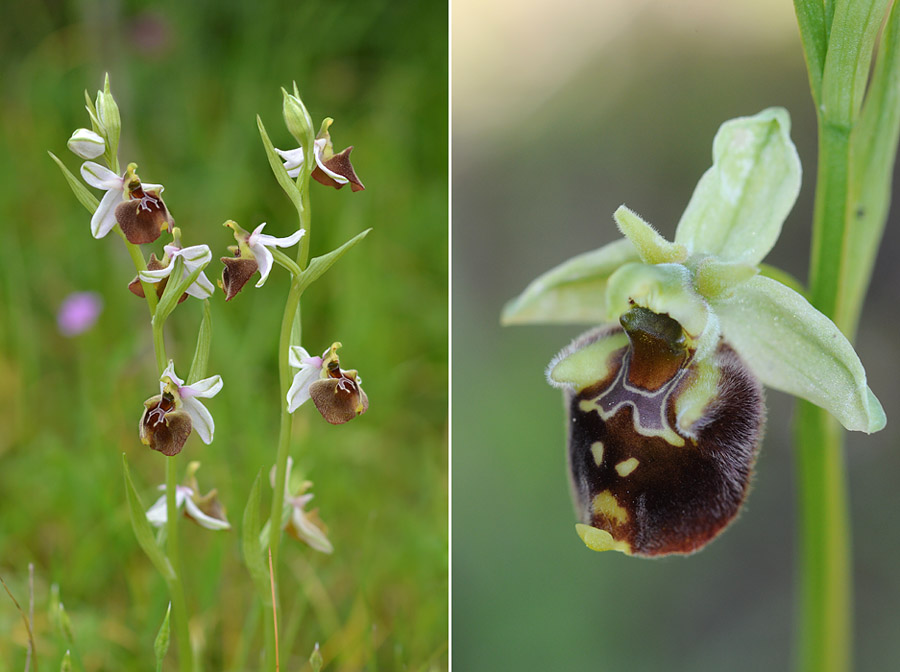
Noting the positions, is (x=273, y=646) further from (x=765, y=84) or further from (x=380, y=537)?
(x=765, y=84)

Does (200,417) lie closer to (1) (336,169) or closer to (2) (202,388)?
(2) (202,388)

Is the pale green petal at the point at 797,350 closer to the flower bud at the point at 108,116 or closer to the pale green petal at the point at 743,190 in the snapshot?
the pale green petal at the point at 743,190

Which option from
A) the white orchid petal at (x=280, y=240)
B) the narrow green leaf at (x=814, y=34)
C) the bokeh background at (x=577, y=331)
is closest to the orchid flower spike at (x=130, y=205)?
the white orchid petal at (x=280, y=240)

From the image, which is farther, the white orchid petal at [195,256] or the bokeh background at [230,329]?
the bokeh background at [230,329]

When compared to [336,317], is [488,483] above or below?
below

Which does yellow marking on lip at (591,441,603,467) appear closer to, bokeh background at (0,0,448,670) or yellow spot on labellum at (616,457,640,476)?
yellow spot on labellum at (616,457,640,476)

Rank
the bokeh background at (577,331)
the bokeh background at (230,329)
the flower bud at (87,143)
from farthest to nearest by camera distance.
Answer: the bokeh background at (577,331) < the bokeh background at (230,329) < the flower bud at (87,143)

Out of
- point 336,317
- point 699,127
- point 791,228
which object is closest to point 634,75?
point 699,127
